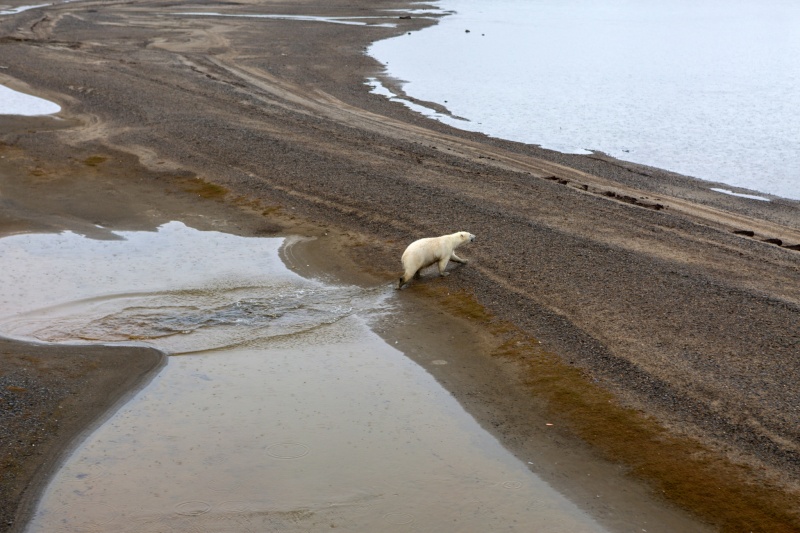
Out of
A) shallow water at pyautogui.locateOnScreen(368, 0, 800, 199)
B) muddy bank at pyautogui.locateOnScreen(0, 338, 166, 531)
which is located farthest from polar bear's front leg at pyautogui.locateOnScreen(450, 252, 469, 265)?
shallow water at pyautogui.locateOnScreen(368, 0, 800, 199)

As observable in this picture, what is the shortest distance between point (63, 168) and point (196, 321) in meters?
9.54

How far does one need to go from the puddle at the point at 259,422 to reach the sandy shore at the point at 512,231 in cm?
60

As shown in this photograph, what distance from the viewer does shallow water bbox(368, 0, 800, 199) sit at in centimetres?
2505

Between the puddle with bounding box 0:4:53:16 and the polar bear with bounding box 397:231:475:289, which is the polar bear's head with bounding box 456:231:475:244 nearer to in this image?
the polar bear with bounding box 397:231:475:289

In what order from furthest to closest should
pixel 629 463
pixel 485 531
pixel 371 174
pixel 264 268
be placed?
pixel 371 174, pixel 264 268, pixel 629 463, pixel 485 531

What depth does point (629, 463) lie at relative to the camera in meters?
9.01

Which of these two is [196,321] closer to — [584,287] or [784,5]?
[584,287]

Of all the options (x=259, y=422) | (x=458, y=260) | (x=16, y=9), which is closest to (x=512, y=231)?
(x=458, y=260)

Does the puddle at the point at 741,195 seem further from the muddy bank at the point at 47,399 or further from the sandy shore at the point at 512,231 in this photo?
the muddy bank at the point at 47,399

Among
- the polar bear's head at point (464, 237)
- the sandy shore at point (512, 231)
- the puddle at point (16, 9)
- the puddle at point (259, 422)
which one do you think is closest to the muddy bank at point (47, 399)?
the sandy shore at point (512, 231)

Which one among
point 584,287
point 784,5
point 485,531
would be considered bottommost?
point 485,531

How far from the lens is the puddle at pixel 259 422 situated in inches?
324

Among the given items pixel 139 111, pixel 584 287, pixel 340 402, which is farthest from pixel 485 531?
pixel 139 111

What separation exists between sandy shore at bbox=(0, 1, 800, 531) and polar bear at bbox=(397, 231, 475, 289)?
286mm
